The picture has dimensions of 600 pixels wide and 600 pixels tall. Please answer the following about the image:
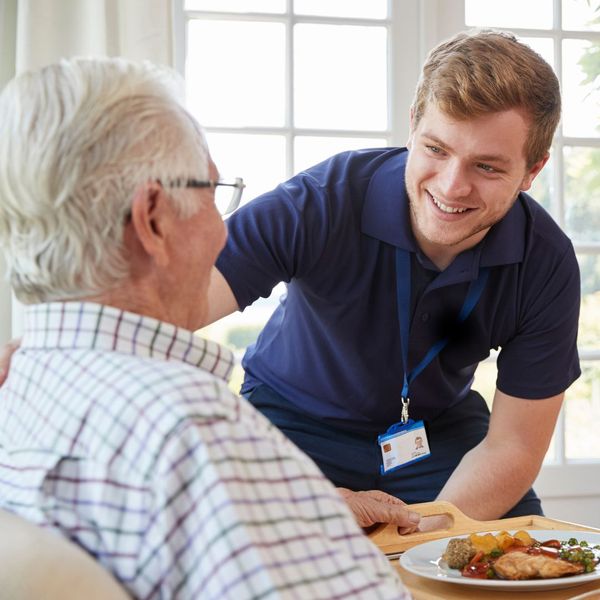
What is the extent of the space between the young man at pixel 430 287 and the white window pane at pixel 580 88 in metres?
1.39

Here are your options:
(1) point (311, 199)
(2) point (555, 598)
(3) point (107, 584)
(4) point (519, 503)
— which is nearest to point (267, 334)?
(1) point (311, 199)

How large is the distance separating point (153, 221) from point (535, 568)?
0.68 metres

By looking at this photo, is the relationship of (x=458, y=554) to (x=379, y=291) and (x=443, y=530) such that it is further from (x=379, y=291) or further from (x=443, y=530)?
(x=379, y=291)

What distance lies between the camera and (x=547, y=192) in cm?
345

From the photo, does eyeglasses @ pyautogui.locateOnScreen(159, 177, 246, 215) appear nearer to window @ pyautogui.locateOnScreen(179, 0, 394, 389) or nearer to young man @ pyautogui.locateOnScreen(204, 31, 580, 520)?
young man @ pyautogui.locateOnScreen(204, 31, 580, 520)

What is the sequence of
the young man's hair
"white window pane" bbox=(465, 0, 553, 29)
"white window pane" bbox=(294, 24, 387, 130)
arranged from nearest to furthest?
the young man's hair → "white window pane" bbox=(294, 24, 387, 130) → "white window pane" bbox=(465, 0, 553, 29)

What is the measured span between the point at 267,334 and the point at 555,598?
3.90ft

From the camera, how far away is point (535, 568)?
129 centimetres

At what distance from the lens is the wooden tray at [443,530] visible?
1569mm

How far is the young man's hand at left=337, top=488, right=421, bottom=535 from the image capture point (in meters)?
1.57

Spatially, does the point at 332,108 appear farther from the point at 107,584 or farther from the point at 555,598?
the point at 107,584

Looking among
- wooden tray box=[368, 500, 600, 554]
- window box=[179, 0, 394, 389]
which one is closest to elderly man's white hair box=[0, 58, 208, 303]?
wooden tray box=[368, 500, 600, 554]

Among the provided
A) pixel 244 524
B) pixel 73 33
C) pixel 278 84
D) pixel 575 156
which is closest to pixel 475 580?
pixel 244 524

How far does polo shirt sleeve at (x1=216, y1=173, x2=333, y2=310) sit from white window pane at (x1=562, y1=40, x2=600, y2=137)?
1702mm
